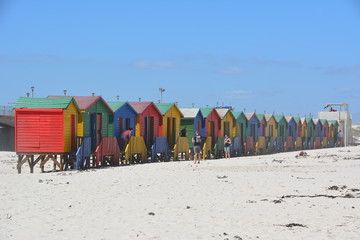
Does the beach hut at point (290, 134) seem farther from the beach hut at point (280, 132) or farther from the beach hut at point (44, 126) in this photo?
the beach hut at point (44, 126)

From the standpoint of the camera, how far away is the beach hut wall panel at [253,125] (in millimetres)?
44469

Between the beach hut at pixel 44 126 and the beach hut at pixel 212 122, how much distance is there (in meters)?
14.3

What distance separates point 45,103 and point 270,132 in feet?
94.9

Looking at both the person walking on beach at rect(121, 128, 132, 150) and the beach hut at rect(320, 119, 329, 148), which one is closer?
the person walking on beach at rect(121, 128, 132, 150)

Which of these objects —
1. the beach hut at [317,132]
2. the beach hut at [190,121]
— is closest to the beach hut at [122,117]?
the beach hut at [190,121]

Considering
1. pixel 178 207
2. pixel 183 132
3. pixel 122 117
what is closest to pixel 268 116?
pixel 183 132

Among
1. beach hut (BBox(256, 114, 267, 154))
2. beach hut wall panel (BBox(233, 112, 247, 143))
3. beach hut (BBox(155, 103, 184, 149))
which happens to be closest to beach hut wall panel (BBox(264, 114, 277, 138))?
beach hut (BBox(256, 114, 267, 154))

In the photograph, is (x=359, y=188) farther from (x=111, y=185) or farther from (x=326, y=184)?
(x=111, y=185)

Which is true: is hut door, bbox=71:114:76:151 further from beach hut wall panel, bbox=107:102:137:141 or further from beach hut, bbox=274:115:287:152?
beach hut, bbox=274:115:287:152

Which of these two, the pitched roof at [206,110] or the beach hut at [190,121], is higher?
the pitched roof at [206,110]

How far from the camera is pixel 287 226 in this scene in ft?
34.1

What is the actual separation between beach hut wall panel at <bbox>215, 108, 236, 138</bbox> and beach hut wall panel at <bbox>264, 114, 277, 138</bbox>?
24.8 ft

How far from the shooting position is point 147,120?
30.7m

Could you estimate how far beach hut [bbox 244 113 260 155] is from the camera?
141 ft
